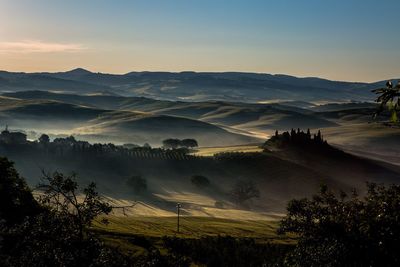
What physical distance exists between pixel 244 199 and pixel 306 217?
158667mm

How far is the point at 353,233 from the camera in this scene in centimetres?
3006

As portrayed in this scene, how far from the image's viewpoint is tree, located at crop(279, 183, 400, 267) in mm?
27933

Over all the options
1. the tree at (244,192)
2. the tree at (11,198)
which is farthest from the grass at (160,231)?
the tree at (244,192)

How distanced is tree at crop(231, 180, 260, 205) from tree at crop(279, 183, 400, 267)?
522ft

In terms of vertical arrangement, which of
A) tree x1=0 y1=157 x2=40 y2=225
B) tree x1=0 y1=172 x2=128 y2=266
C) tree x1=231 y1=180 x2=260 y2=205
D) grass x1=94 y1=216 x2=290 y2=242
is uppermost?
tree x1=0 y1=172 x2=128 y2=266

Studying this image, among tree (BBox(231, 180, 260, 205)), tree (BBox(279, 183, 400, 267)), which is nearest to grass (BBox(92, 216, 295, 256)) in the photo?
tree (BBox(279, 183, 400, 267))

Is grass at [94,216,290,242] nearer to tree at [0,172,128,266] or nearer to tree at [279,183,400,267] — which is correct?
tree at [279,183,400,267]

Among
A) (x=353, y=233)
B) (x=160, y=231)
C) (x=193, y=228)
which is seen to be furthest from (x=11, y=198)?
(x=193, y=228)

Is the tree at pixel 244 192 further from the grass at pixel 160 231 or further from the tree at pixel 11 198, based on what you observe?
the tree at pixel 11 198

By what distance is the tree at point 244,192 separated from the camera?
19262 centimetres

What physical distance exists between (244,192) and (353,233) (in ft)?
540

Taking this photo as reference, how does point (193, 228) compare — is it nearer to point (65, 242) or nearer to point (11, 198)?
point (11, 198)

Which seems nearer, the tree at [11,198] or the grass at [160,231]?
the tree at [11,198]

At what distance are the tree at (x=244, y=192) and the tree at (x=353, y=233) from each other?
15898 cm
